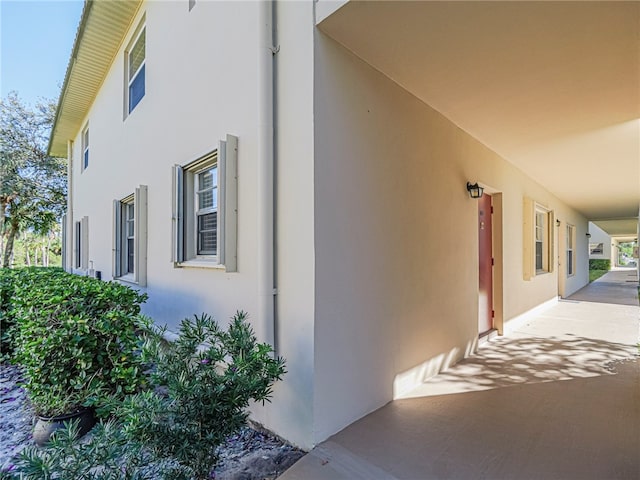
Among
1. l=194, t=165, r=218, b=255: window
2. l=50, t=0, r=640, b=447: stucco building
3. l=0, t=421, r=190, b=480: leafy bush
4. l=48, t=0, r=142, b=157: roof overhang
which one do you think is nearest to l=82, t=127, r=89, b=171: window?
l=48, t=0, r=142, b=157: roof overhang

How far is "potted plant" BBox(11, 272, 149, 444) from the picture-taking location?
9.06ft

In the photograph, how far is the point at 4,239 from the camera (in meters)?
14.4

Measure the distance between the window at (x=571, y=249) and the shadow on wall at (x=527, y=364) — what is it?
6.83 meters

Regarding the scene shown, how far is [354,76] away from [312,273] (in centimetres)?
152

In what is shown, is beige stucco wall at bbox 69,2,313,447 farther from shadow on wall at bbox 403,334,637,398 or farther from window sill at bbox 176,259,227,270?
shadow on wall at bbox 403,334,637,398

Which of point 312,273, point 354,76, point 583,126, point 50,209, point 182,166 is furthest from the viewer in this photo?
point 50,209

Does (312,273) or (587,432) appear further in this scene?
(587,432)

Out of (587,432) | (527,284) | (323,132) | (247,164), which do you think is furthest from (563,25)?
(527,284)

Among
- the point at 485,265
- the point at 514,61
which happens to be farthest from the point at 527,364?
the point at 514,61

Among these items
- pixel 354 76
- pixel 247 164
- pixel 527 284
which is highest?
pixel 354 76

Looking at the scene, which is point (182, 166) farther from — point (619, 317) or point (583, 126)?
point (619, 317)

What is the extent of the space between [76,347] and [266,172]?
2.08 metres

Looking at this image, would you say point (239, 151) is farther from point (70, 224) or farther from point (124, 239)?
point (70, 224)

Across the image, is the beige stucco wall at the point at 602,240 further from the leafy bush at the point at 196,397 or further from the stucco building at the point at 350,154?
the leafy bush at the point at 196,397
